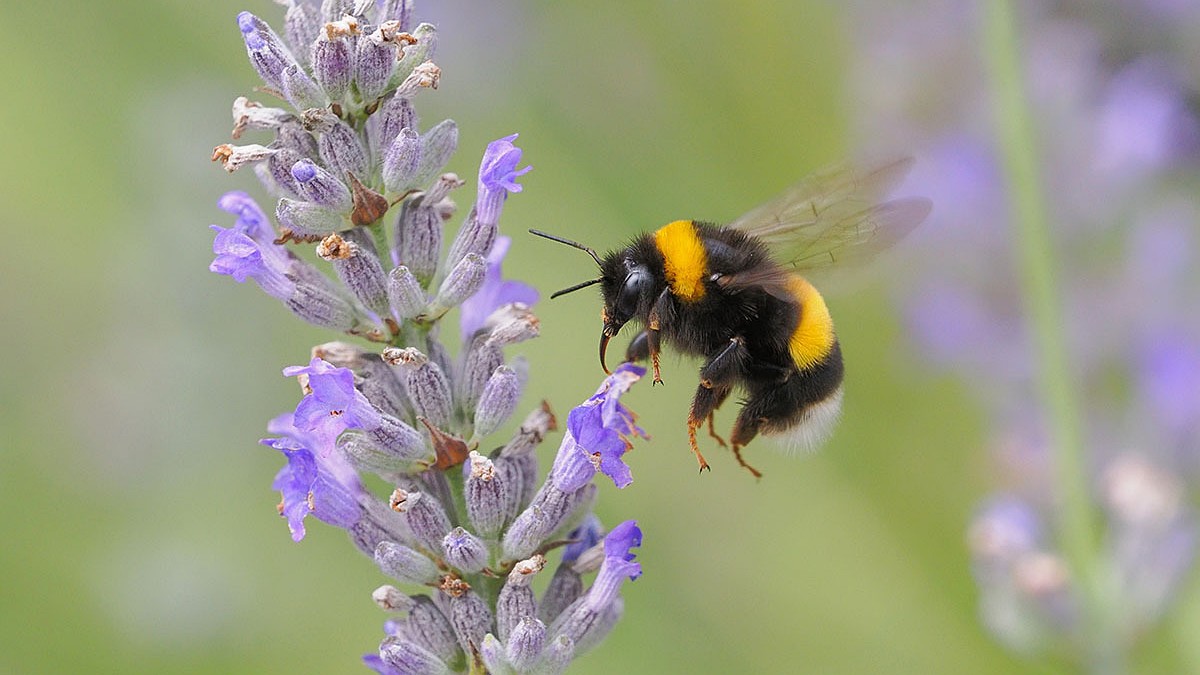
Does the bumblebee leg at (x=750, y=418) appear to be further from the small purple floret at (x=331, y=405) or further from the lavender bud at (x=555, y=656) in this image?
the small purple floret at (x=331, y=405)

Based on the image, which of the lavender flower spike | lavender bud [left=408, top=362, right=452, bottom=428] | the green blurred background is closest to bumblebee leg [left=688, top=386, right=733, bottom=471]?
the lavender flower spike

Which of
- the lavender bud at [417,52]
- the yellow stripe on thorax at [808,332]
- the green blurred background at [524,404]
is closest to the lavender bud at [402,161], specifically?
the lavender bud at [417,52]

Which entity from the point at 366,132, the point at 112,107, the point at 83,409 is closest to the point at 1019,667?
the point at 366,132

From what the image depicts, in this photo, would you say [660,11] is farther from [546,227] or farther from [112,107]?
[112,107]

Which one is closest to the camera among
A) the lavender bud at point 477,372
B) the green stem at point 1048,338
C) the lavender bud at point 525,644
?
the lavender bud at point 525,644

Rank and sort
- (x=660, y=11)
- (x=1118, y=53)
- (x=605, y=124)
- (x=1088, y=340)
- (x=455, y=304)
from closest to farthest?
(x=455, y=304)
(x=1088, y=340)
(x=1118, y=53)
(x=605, y=124)
(x=660, y=11)

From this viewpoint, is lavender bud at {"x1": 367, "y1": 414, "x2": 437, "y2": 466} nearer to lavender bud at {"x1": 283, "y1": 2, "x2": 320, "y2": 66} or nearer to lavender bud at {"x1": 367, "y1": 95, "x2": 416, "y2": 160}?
lavender bud at {"x1": 367, "y1": 95, "x2": 416, "y2": 160}

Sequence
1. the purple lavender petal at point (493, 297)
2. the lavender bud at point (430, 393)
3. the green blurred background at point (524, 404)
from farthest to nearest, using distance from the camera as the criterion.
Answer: the green blurred background at point (524, 404) < the purple lavender petal at point (493, 297) < the lavender bud at point (430, 393)

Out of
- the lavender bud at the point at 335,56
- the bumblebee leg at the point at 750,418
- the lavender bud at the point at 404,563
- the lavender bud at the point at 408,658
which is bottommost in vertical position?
the lavender bud at the point at 408,658
